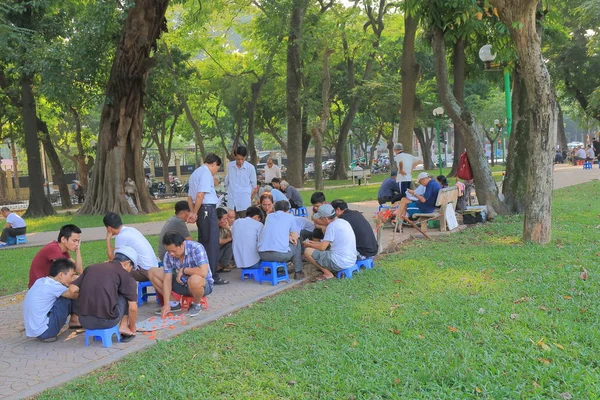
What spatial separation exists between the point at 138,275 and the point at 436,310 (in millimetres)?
3368

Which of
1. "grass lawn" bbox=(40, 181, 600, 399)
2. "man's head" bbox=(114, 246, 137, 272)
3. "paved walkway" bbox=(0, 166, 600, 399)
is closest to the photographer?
"grass lawn" bbox=(40, 181, 600, 399)

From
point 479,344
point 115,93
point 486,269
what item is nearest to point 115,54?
point 115,93

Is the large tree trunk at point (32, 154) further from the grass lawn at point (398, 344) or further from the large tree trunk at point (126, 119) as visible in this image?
the grass lawn at point (398, 344)

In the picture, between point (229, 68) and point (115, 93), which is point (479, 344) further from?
point (229, 68)

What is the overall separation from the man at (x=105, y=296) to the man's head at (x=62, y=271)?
0.10 m

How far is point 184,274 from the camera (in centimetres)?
612

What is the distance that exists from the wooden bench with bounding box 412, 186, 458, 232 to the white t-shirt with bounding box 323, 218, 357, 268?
3400 millimetres

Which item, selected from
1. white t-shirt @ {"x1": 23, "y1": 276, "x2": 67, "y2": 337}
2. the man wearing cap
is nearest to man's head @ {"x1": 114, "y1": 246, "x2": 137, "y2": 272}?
white t-shirt @ {"x1": 23, "y1": 276, "x2": 67, "y2": 337}

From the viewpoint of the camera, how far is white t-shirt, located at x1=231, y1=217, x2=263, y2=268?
7504 millimetres

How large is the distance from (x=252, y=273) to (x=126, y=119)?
12041 millimetres

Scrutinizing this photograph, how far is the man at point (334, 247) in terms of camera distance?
23.6 ft

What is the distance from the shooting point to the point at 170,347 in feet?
16.4

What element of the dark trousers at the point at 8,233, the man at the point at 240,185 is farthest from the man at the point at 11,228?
the man at the point at 240,185

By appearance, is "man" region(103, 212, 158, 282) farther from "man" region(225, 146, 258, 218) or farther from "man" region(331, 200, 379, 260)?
"man" region(225, 146, 258, 218)
